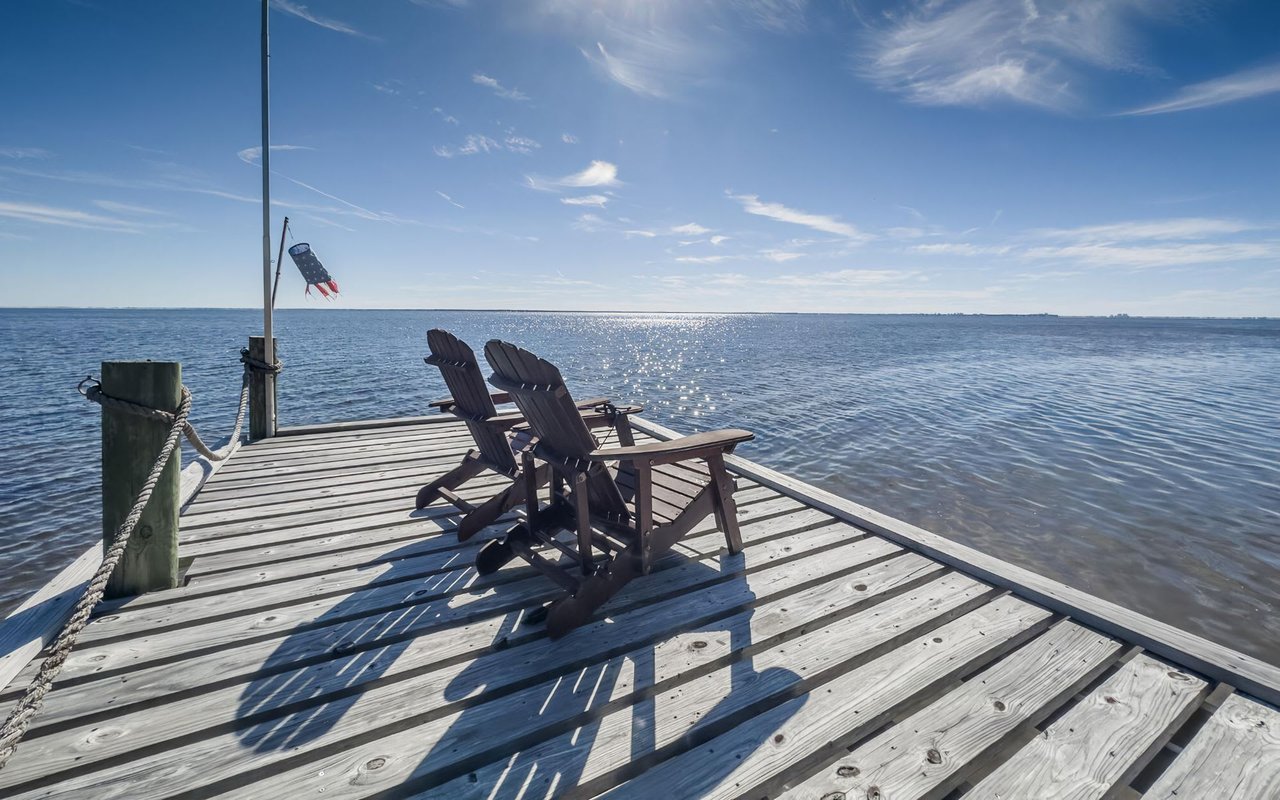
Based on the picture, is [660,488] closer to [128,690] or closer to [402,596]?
[402,596]

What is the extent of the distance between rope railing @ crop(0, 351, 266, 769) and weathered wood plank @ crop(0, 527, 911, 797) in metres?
0.22

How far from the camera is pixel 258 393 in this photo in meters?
5.94

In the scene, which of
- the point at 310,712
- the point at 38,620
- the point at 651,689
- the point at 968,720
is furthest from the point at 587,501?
the point at 38,620

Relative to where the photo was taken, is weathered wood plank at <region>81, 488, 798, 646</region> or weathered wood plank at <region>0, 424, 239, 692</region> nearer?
weathered wood plank at <region>0, 424, 239, 692</region>

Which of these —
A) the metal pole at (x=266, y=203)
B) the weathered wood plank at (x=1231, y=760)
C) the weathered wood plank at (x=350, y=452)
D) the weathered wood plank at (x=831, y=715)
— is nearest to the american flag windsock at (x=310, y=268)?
the metal pole at (x=266, y=203)

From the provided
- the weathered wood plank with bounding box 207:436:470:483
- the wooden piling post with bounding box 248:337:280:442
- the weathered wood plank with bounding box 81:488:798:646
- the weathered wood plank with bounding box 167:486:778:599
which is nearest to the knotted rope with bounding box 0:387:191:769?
the weathered wood plank with bounding box 81:488:798:646

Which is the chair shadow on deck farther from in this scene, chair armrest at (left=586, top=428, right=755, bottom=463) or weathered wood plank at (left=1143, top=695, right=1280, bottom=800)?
weathered wood plank at (left=1143, top=695, right=1280, bottom=800)

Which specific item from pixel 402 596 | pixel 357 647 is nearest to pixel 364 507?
pixel 402 596

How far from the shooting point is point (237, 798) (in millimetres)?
1643

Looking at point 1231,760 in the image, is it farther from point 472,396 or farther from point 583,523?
point 472,396

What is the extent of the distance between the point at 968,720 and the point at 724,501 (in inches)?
58.7

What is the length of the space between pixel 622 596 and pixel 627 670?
0.63 metres

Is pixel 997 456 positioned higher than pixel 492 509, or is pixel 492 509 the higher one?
pixel 492 509

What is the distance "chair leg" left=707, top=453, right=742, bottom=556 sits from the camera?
3.12m
